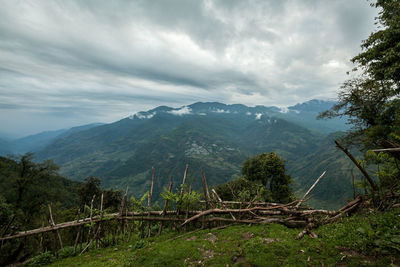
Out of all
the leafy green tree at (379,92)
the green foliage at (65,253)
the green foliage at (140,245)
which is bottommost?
the green foliage at (65,253)

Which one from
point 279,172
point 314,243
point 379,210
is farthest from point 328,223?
point 279,172

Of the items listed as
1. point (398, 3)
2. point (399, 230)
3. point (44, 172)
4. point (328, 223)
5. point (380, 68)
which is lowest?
point (44, 172)

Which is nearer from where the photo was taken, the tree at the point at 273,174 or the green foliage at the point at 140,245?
the green foliage at the point at 140,245

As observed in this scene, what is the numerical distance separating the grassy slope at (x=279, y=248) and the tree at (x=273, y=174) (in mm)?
23988

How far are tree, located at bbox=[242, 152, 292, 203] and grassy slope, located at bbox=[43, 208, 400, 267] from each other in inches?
944

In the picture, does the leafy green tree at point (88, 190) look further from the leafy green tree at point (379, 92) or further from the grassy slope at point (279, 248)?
the leafy green tree at point (379, 92)

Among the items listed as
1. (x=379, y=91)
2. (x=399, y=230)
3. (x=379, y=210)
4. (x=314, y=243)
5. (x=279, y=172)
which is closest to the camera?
(x=399, y=230)

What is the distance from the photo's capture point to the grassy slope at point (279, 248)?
5215mm

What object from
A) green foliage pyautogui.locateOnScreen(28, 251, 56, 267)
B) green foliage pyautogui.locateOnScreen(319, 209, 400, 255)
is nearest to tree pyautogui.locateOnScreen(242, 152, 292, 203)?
green foliage pyautogui.locateOnScreen(319, 209, 400, 255)

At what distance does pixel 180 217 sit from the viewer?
1095cm

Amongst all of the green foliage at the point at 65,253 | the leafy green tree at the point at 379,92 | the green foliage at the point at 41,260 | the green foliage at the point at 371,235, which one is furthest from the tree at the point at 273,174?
the green foliage at the point at 41,260

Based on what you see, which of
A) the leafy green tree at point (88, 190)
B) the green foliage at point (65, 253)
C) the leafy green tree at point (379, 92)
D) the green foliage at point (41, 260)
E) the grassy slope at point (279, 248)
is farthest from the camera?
the leafy green tree at point (88, 190)

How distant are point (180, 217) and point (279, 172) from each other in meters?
26.1

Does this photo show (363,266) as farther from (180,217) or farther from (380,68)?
(380,68)
